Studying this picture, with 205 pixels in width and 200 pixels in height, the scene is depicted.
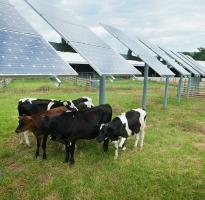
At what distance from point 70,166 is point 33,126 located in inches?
61.5

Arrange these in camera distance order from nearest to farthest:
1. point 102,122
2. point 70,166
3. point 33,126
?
point 70,166 < point 33,126 < point 102,122

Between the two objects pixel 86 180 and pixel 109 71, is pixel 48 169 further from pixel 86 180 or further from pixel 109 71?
pixel 109 71

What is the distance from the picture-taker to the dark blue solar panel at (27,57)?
6.44 metres

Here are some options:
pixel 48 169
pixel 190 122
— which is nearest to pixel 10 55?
pixel 48 169

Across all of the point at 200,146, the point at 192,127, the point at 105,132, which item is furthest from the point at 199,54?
the point at 105,132

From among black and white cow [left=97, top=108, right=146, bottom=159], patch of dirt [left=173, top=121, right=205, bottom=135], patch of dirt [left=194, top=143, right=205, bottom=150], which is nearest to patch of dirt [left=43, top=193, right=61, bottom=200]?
black and white cow [left=97, top=108, right=146, bottom=159]

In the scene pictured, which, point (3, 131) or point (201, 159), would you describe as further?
point (3, 131)

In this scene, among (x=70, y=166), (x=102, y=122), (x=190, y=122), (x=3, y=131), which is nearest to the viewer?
(x=70, y=166)

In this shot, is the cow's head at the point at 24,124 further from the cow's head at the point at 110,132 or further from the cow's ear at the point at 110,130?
the cow's ear at the point at 110,130

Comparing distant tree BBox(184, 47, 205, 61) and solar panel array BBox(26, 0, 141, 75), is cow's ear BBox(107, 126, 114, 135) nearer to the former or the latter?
solar panel array BBox(26, 0, 141, 75)

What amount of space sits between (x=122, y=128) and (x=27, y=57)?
320cm

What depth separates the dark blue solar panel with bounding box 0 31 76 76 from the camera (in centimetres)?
644

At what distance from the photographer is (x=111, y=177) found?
7316mm

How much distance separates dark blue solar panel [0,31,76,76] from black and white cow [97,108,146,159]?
1793 mm
